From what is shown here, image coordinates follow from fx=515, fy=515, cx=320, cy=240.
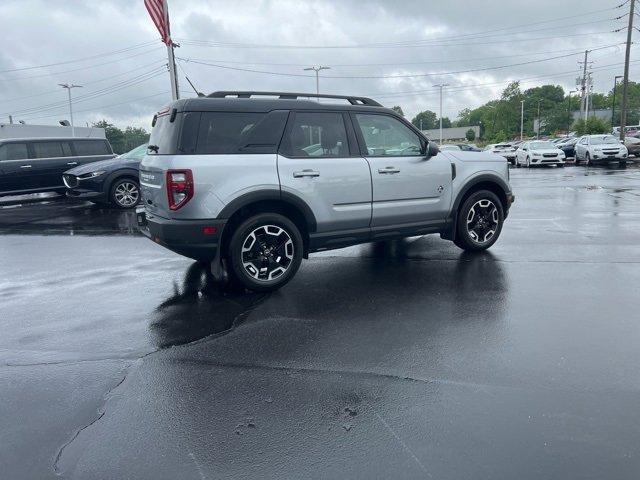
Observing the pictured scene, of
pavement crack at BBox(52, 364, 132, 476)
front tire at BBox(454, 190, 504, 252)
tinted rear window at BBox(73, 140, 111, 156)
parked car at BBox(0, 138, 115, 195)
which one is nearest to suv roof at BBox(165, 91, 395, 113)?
front tire at BBox(454, 190, 504, 252)

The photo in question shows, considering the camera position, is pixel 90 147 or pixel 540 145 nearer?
pixel 90 147

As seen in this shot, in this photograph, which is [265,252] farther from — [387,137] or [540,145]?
[540,145]

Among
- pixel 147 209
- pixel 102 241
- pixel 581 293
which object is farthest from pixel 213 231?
pixel 102 241

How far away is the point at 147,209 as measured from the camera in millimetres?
6004

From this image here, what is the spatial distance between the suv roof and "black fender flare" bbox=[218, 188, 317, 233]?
36.7 inches

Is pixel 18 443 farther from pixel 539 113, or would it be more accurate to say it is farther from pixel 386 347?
pixel 539 113

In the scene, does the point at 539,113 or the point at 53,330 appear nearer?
the point at 53,330

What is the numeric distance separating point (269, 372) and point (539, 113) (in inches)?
4638

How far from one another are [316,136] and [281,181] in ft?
2.44

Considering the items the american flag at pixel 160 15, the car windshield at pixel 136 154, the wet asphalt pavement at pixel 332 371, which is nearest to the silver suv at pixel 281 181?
the wet asphalt pavement at pixel 332 371

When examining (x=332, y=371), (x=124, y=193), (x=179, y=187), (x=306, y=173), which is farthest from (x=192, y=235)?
(x=124, y=193)

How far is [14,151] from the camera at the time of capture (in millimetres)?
14352

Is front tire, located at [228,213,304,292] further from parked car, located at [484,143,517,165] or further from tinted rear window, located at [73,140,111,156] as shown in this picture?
parked car, located at [484,143,517,165]

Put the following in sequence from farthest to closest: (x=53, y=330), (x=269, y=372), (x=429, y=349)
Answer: (x=53, y=330)
(x=429, y=349)
(x=269, y=372)
